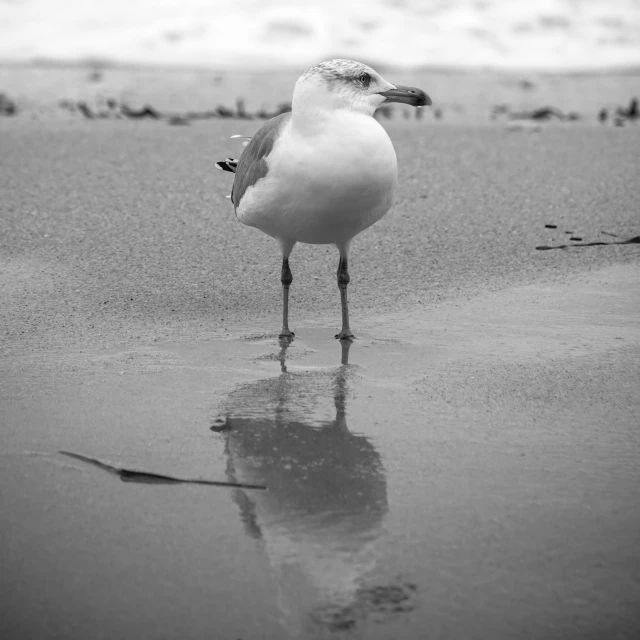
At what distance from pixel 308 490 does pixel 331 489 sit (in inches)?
2.3

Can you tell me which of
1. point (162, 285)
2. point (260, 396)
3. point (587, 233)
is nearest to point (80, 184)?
point (162, 285)

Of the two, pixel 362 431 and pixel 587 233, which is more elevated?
pixel 587 233

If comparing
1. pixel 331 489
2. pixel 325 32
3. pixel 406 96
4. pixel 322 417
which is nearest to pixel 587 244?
pixel 406 96

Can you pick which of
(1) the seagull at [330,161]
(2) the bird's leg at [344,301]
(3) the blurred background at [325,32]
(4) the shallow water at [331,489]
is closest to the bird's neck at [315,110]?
(1) the seagull at [330,161]

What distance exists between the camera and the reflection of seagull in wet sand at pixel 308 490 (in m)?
2.13

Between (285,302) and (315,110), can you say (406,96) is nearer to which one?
(315,110)

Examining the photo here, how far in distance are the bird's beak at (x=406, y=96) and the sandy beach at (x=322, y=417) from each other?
867 millimetres

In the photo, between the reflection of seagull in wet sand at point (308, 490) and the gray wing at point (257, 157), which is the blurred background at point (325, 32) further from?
the reflection of seagull in wet sand at point (308, 490)

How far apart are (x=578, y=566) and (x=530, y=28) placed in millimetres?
13866

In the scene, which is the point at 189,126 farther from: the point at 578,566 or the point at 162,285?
the point at 578,566

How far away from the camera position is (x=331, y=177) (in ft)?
12.2

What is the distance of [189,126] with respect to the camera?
8453mm

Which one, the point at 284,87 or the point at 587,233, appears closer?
the point at 587,233

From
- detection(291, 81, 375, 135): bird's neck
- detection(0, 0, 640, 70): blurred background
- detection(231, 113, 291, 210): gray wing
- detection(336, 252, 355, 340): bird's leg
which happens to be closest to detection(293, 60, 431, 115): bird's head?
detection(291, 81, 375, 135): bird's neck
